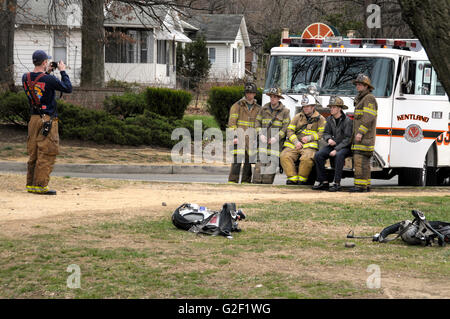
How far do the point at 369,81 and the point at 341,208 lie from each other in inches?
132

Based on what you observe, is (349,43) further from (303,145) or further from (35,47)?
Result: (35,47)

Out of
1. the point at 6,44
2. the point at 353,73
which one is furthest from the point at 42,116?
the point at 6,44

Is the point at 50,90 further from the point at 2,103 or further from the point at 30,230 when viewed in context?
the point at 2,103

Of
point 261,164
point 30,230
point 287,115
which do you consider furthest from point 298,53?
point 30,230

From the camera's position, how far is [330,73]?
14.2 m

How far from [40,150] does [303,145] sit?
499cm

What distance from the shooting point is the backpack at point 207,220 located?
813 cm

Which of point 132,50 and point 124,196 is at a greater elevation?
point 132,50

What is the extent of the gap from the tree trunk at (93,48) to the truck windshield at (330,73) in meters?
10.4

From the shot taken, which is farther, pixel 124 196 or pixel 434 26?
pixel 124 196

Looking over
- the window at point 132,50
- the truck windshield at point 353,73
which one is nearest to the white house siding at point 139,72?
the window at point 132,50

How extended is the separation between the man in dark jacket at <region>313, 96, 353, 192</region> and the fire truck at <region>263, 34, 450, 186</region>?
59 centimetres

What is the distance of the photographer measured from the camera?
10.6 meters

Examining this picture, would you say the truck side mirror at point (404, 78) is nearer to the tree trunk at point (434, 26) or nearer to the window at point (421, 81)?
the window at point (421, 81)
